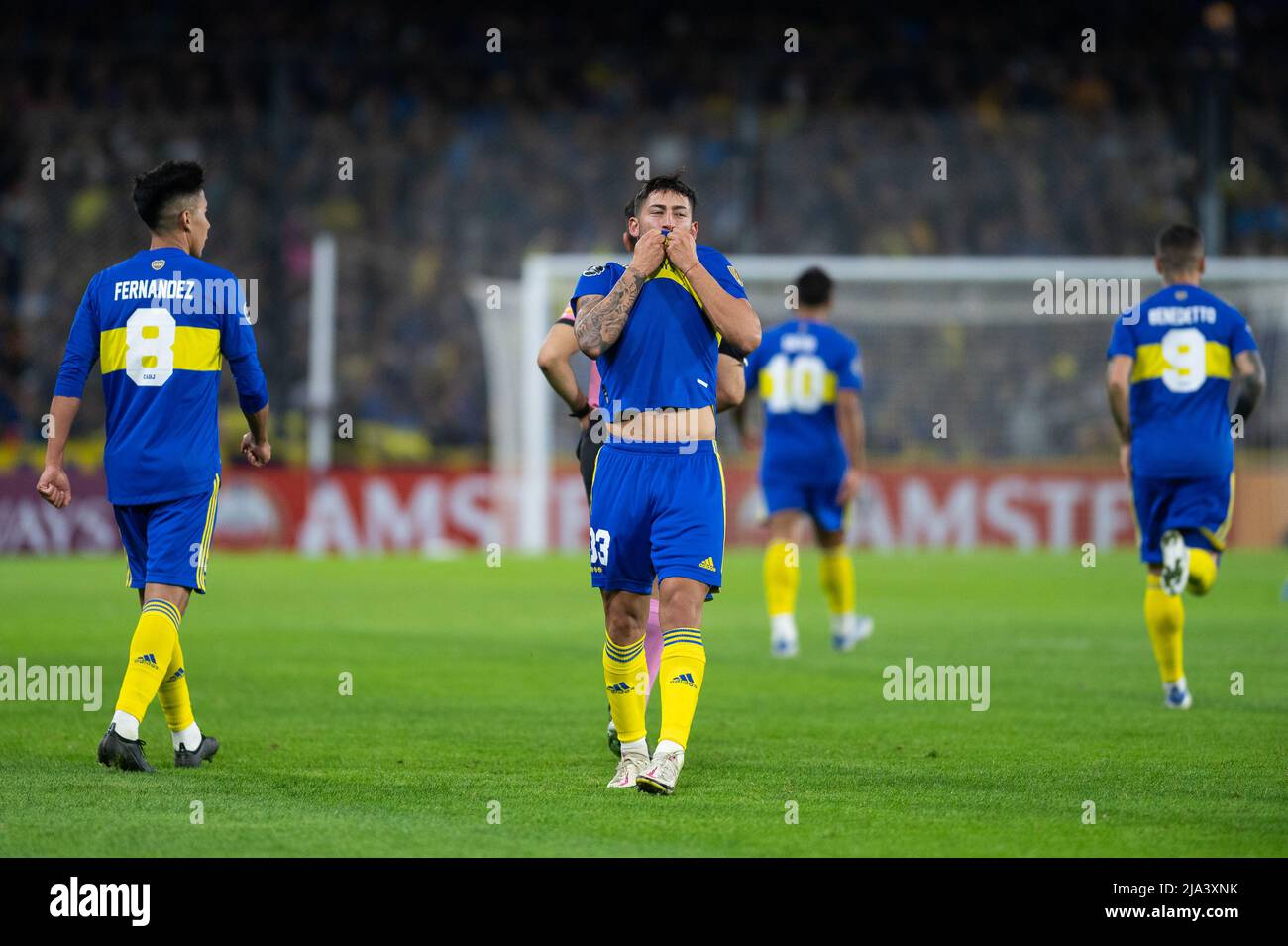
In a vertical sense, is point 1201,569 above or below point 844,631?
above

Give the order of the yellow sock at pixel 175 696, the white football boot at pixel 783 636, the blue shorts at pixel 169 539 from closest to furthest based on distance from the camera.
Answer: the blue shorts at pixel 169 539, the yellow sock at pixel 175 696, the white football boot at pixel 783 636

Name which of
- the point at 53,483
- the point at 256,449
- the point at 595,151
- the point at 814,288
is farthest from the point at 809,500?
the point at 595,151

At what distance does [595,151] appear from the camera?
29234 millimetres

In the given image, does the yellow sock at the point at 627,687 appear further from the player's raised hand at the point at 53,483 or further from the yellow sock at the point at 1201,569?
the yellow sock at the point at 1201,569

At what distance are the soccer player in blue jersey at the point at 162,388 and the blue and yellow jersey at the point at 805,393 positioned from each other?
18.0 ft

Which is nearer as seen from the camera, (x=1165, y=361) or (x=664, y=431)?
(x=664, y=431)

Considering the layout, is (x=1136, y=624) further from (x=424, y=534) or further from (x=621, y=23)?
(x=621, y=23)

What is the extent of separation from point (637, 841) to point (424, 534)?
17386 mm

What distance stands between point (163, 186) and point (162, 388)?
77 cm

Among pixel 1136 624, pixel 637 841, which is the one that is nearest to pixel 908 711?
pixel 637 841

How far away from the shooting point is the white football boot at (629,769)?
654 centimetres

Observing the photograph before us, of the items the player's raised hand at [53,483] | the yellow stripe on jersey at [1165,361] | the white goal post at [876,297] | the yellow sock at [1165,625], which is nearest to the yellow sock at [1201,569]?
the yellow sock at [1165,625]

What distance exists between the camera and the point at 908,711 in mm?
9055

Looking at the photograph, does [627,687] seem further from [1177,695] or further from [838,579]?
[838,579]
